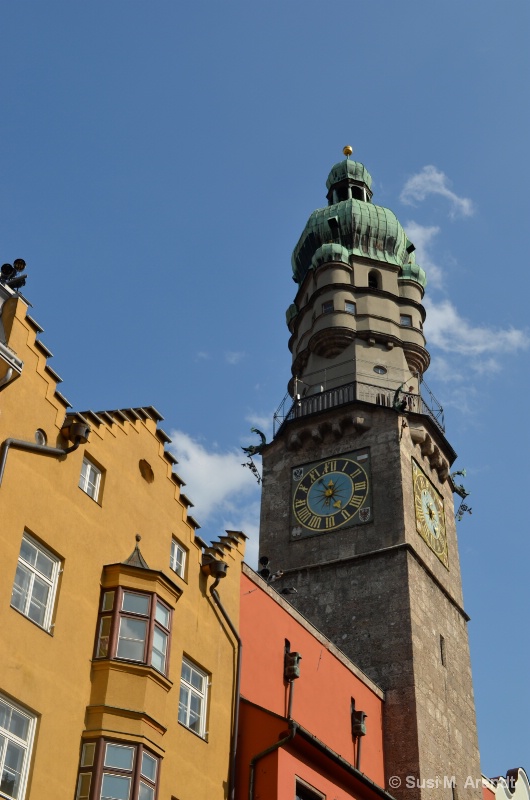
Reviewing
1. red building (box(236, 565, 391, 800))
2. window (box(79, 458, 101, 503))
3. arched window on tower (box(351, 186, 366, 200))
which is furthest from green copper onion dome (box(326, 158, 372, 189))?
window (box(79, 458, 101, 503))

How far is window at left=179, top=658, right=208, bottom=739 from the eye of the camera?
19391 mm

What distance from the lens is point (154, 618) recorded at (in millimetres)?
18203

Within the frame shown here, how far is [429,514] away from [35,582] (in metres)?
21.6

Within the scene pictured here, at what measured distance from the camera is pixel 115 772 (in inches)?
640

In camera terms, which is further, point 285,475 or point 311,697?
point 285,475

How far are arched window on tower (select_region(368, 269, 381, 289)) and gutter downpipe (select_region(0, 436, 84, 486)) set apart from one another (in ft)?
86.2

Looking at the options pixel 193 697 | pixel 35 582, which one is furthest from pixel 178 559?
pixel 35 582

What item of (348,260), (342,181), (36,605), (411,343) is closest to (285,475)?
(411,343)

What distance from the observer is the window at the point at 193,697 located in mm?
19391

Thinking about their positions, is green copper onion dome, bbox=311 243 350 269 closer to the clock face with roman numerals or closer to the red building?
the clock face with roman numerals

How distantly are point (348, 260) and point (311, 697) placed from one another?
2207 cm

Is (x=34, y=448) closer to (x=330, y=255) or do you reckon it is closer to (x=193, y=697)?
(x=193, y=697)

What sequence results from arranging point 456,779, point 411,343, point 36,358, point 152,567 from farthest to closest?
point 411,343
point 456,779
point 152,567
point 36,358

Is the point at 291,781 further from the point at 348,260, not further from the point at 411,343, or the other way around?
the point at 348,260
